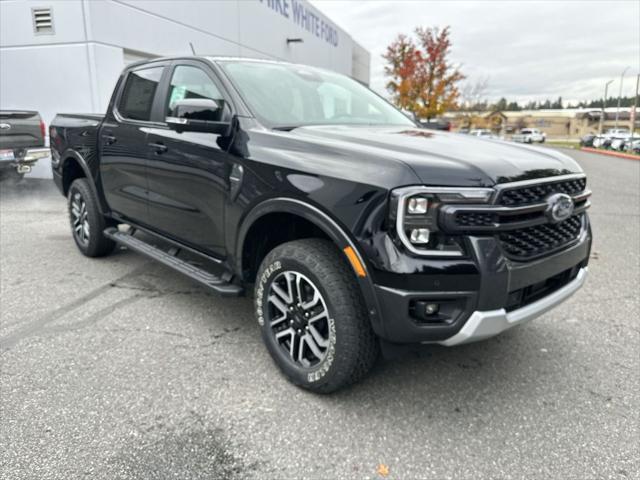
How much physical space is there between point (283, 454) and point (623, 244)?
213 inches

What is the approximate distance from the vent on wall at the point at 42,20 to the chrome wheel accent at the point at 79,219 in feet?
22.9

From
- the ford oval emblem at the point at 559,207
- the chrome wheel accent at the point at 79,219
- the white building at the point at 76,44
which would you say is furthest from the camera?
the white building at the point at 76,44

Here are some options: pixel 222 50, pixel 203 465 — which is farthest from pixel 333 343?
pixel 222 50

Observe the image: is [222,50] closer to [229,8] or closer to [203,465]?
[229,8]

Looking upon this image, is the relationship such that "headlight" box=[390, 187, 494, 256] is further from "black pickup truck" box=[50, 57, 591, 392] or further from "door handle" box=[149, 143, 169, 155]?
"door handle" box=[149, 143, 169, 155]

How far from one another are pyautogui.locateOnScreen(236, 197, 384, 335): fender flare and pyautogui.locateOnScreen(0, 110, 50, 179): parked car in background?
23.1 ft

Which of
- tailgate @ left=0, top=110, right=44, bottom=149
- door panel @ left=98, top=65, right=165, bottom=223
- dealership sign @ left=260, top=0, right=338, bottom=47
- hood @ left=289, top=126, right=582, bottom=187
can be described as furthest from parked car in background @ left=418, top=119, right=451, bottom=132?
dealership sign @ left=260, top=0, right=338, bottom=47

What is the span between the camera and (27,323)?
3537 mm

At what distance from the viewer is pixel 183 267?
351 centimetres

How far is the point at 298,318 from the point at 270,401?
1.53 ft

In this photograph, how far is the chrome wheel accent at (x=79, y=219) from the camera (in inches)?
197

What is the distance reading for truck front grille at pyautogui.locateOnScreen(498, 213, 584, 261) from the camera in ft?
7.44

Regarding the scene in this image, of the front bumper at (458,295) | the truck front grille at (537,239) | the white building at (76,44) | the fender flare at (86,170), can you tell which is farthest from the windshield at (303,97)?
the white building at (76,44)

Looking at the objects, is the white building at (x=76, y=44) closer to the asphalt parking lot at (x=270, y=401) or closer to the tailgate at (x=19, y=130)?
the tailgate at (x=19, y=130)
